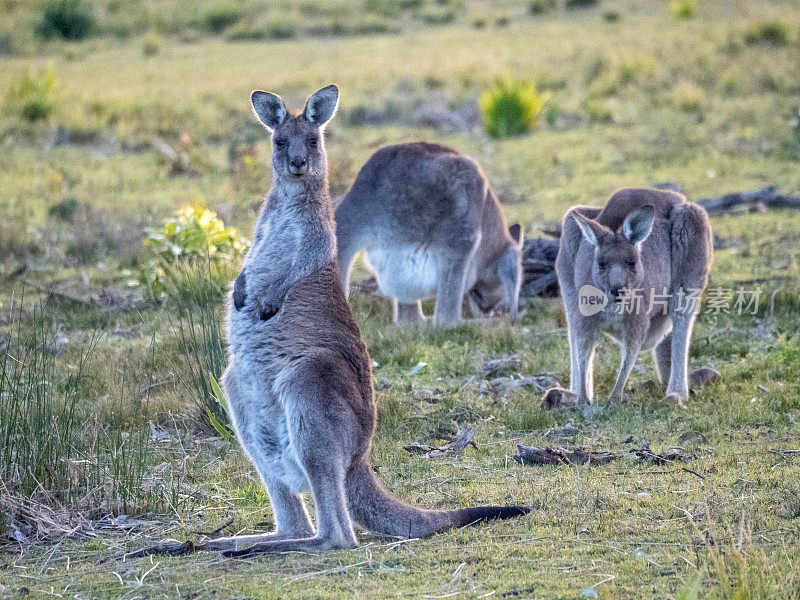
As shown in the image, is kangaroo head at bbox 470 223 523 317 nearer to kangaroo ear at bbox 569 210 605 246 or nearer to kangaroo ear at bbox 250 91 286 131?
kangaroo ear at bbox 569 210 605 246

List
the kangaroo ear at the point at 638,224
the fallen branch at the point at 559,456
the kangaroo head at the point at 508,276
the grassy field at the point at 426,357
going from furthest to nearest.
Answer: the kangaroo head at the point at 508,276, the kangaroo ear at the point at 638,224, the fallen branch at the point at 559,456, the grassy field at the point at 426,357

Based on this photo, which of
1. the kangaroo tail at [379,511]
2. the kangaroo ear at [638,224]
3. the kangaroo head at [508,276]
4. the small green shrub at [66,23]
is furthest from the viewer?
the small green shrub at [66,23]

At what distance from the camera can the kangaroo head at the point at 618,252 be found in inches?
211

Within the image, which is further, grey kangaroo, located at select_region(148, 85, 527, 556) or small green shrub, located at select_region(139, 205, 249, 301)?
small green shrub, located at select_region(139, 205, 249, 301)

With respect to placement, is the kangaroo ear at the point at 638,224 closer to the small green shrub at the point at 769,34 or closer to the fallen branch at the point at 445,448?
the fallen branch at the point at 445,448

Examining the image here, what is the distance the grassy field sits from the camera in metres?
3.60

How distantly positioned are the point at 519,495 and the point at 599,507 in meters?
0.36

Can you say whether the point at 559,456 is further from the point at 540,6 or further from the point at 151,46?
the point at 540,6

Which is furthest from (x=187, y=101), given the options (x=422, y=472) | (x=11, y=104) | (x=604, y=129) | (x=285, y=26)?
(x=422, y=472)

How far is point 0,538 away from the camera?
396 cm

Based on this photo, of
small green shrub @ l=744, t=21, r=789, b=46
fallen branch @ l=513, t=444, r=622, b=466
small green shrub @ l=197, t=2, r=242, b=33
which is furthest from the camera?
small green shrub @ l=197, t=2, r=242, b=33

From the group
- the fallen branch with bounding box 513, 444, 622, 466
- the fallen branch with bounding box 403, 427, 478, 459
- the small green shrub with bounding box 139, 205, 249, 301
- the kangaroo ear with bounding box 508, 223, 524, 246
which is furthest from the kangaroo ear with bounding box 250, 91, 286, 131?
the kangaroo ear with bounding box 508, 223, 524, 246

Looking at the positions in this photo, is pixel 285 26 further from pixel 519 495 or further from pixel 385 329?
pixel 519 495

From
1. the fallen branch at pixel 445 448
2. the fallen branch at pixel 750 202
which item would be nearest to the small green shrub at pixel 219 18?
the fallen branch at pixel 750 202
